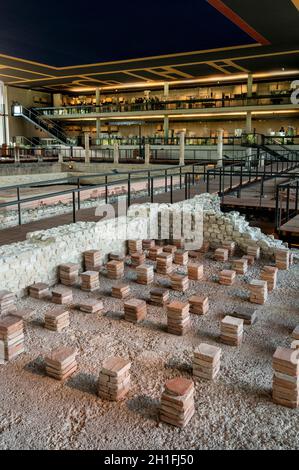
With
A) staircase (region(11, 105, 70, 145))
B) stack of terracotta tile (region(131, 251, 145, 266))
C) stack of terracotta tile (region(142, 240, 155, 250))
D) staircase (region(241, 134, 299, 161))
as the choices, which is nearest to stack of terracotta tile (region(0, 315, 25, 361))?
stack of terracotta tile (region(131, 251, 145, 266))

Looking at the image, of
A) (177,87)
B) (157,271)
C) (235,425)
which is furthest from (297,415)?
(177,87)

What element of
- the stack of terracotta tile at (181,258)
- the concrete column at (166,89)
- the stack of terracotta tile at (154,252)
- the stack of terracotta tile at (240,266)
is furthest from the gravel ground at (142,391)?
the concrete column at (166,89)

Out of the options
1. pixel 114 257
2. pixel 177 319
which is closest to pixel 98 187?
pixel 114 257

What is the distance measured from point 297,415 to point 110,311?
2.72m

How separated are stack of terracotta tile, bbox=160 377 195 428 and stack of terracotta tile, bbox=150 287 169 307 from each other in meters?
2.34

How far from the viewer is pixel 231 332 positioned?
467 cm

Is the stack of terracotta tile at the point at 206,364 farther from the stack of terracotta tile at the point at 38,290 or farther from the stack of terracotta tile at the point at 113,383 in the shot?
the stack of terracotta tile at the point at 38,290

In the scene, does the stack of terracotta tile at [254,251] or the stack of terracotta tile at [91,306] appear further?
Result: the stack of terracotta tile at [254,251]

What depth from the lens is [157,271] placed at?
7.16 metres

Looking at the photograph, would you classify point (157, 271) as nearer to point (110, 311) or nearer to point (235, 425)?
point (110, 311)

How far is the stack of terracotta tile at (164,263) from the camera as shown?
23.2 feet

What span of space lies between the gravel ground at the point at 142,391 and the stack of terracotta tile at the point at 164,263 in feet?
4.99

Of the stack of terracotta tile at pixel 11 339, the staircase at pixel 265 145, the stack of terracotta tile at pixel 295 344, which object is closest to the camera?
the stack of terracotta tile at pixel 11 339

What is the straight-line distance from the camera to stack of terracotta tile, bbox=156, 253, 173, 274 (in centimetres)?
708
